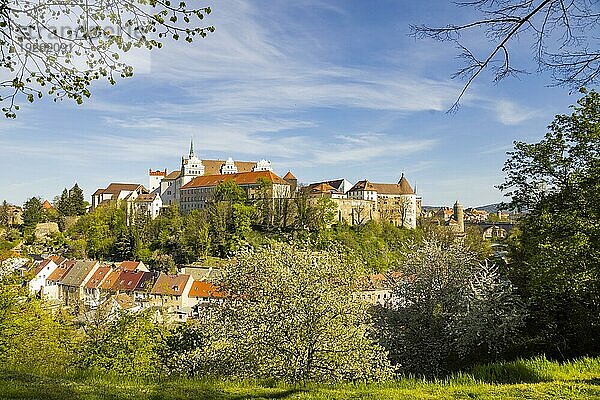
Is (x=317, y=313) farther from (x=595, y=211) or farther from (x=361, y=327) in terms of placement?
(x=595, y=211)

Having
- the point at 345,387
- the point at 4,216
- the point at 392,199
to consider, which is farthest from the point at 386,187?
the point at 345,387

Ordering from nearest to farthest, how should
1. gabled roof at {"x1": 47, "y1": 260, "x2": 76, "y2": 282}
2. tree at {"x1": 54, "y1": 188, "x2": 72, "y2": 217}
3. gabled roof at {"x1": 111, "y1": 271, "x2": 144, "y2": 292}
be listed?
gabled roof at {"x1": 111, "y1": 271, "x2": 144, "y2": 292} < gabled roof at {"x1": 47, "y1": 260, "x2": 76, "y2": 282} < tree at {"x1": 54, "y1": 188, "x2": 72, "y2": 217}

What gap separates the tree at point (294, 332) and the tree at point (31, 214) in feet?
221

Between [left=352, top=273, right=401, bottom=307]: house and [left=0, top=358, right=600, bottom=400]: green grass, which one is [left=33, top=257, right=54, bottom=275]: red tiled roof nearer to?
[left=352, top=273, right=401, bottom=307]: house

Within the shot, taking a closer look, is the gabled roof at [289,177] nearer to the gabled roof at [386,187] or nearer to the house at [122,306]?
the gabled roof at [386,187]

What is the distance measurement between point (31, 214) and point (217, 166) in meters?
35.0

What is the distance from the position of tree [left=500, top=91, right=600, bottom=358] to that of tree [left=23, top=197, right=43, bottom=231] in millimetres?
70763

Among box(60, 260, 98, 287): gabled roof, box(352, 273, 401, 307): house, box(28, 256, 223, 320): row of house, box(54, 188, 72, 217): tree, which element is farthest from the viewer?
box(54, 188, 72, 217): tree

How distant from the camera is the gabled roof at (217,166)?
9875cm

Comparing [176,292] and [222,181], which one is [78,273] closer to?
[176,292]

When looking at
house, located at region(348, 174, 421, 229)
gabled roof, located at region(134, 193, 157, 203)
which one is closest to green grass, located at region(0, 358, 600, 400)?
house, located at region(348, 174, 421, 229)

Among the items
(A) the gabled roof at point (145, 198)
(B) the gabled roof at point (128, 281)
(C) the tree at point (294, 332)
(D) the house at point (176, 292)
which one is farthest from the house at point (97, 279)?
(C) the tree at point (294, 332)

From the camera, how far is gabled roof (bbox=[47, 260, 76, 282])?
179ft

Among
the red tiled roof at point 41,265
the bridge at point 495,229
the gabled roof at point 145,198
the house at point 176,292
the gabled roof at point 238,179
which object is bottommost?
the house at point 176,292
